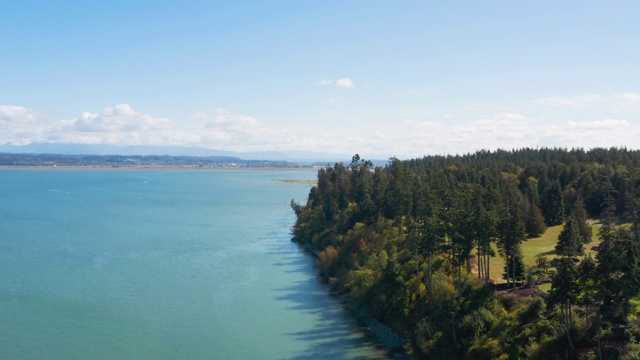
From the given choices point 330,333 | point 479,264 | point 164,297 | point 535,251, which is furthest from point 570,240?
point 164,297

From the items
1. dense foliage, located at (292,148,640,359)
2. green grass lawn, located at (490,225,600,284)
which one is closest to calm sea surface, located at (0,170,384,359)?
dense foliage, located at (292,148,640,359)

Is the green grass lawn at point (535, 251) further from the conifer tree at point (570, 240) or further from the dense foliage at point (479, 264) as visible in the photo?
the conifer tree at point (570, 240)

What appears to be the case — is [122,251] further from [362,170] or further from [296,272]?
[362,170]

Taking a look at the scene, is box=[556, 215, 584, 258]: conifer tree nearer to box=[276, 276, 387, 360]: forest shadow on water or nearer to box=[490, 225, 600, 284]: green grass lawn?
box=[490, 225, 600, 284]: green grass lawn

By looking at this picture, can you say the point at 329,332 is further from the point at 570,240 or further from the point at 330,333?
the point at 570,240

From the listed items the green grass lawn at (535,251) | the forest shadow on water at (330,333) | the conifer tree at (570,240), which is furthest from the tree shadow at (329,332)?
the conifer tree at (570,240)
